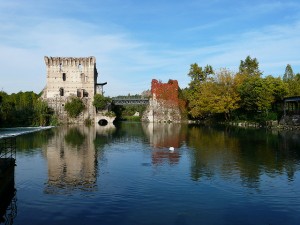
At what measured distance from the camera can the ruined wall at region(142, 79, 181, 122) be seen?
78.8 m

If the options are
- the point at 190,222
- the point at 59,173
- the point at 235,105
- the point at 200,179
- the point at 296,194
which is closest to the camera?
the point at 190,222

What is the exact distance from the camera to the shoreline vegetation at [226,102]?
172 feet

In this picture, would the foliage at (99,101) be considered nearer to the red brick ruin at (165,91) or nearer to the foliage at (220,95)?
the red brick ruin at (165,91)

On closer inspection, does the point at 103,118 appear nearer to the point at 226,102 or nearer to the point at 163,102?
the point at 163,102

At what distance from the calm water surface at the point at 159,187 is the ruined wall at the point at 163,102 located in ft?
173

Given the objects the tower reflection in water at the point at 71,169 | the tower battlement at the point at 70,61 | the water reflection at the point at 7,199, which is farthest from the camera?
the tower battlement at the point at 70,61

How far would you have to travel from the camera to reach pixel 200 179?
16.8 m

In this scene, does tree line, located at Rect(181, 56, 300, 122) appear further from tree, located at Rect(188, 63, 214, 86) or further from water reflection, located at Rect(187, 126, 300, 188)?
water reflection, located at Rect(187, 126, 300, 188)

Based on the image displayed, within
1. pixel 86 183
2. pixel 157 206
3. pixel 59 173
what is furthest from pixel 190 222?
pixel 59 173

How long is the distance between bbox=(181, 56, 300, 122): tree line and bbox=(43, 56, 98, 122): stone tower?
2143 cm

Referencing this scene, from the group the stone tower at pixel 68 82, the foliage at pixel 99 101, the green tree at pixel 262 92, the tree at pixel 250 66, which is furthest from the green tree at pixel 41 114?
the tree at pixel 250 66

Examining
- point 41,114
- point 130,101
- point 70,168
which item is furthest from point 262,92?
point 70,168

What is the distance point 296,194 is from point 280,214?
279 cm

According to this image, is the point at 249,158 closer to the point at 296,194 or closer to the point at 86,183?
the point at 296,194
